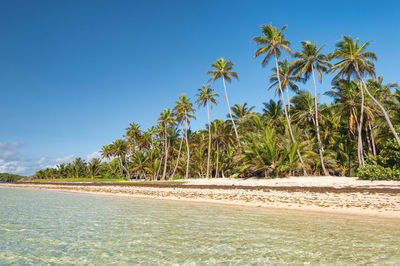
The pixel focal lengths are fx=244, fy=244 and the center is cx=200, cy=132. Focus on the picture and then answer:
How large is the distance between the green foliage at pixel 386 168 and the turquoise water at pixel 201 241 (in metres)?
15.5

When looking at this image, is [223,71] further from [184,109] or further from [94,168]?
[94,168]

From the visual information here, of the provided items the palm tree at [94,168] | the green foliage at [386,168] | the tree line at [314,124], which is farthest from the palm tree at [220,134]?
the palm tree at [94,168]

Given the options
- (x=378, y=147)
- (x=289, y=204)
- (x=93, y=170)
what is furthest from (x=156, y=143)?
(x=289, y=204)

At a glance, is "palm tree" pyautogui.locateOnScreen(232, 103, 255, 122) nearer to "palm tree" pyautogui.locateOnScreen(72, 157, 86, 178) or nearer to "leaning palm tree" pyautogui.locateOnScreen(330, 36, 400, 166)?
"leaning palm tree" pyautogui.locateOnScreen(330, 36, 400, 166)

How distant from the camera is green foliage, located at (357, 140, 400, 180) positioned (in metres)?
20.4

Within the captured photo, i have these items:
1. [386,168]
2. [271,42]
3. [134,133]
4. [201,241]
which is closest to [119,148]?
[134,133]

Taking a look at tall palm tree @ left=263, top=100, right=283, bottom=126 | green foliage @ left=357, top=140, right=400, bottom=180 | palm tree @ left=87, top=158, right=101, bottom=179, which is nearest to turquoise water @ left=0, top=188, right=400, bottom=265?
green foliage @ left=357, top=140, right=400, bottom=180

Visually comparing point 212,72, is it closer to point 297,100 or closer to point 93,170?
point 297,100

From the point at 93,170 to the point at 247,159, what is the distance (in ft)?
242

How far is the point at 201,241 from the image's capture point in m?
5.82

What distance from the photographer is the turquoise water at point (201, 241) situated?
4.59 meters

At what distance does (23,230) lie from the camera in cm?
701

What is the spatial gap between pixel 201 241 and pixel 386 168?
2196 cm

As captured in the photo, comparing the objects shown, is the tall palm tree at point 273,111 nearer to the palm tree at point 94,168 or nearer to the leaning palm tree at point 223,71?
the leaning palm tree at point 223,71
